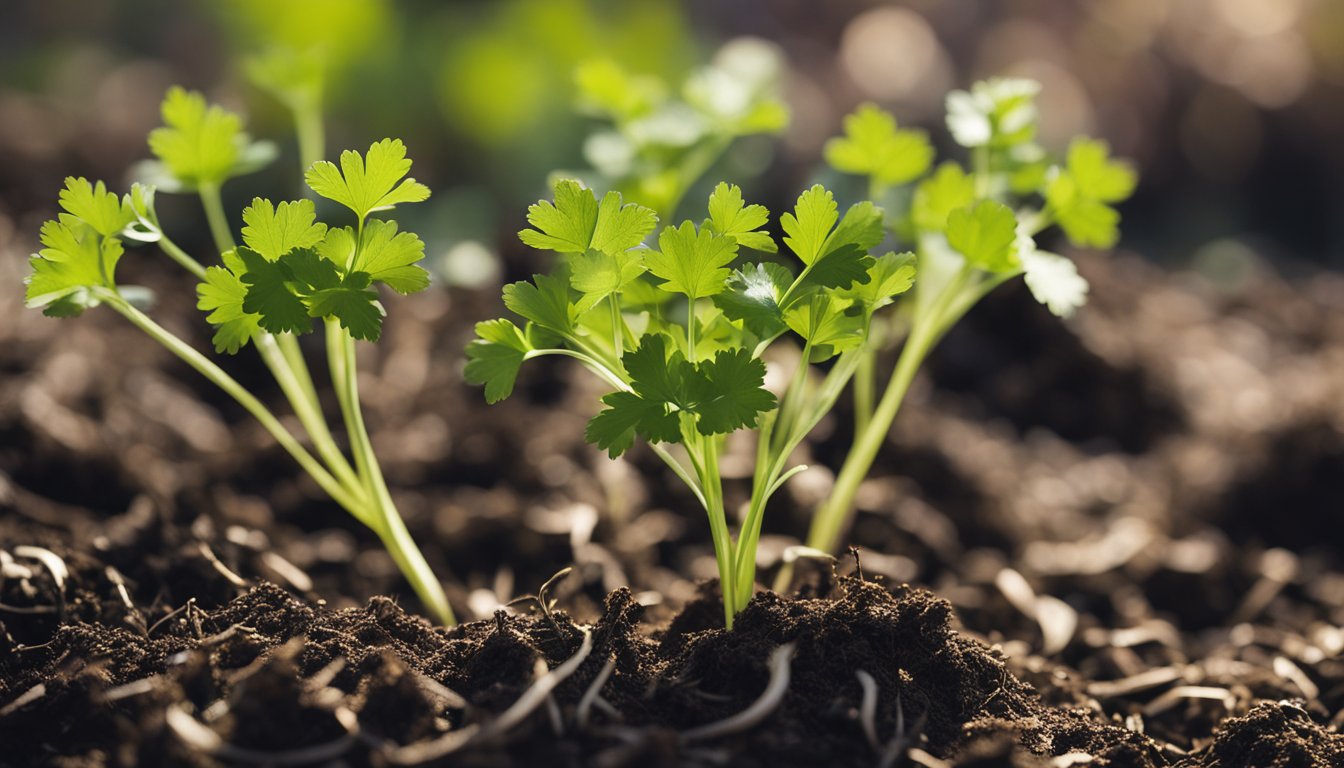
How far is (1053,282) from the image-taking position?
42.1 inches

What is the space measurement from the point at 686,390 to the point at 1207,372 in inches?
67.4

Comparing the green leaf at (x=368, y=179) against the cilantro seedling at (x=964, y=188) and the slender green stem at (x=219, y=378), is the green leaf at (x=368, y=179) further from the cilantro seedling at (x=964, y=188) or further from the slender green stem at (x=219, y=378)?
the cilantro seedling at (x=964, y=188)

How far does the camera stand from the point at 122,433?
1.69m

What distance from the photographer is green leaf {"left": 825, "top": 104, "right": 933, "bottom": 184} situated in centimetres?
122

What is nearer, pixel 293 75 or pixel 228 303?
pixel 228 303

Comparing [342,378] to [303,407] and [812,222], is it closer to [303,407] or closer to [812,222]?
[303,407]

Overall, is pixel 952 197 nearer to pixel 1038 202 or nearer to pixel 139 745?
pixel 139 745

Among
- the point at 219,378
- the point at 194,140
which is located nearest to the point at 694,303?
the point at 219,378

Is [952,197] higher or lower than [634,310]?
higher

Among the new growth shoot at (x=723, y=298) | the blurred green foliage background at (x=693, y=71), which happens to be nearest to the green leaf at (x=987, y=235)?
the new growth shoot at (x=723, y=298)

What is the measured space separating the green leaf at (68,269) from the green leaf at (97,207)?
0.05ft

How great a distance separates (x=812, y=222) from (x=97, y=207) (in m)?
0.65

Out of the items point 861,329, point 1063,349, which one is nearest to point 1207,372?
point 1063,349

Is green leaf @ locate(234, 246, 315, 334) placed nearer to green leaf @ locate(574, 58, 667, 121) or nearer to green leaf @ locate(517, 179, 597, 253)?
green leaf @ locate(517, 179, 597, 253)
